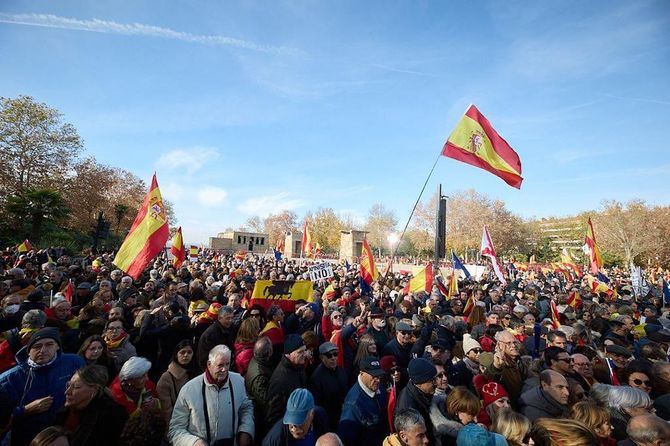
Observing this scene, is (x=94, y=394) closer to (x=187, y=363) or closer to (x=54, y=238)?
(x=187, y=363)

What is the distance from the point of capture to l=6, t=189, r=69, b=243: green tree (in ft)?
83.3

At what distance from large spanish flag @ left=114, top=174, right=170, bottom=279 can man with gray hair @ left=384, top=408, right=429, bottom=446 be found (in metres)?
6.57

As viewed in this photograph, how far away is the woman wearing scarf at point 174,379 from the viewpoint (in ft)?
11.8

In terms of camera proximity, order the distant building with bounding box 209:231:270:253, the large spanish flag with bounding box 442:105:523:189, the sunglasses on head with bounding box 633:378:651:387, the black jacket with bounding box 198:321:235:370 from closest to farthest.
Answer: the sunglasses on head with bounding box 633:378:651:387 < the black jacket with bounding box 198:321:235:370 < the large spanish flag with bounding box 442:105:523:189 < the distant building with bounding box 209:231:270:253

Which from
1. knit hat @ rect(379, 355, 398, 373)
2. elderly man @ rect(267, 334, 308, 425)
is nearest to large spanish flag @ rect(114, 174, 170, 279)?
elderly man @ rect(267, 334, 308, 425)

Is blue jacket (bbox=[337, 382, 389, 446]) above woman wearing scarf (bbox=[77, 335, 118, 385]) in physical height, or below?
below

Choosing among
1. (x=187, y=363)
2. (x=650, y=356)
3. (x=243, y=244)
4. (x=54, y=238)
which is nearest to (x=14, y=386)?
(x=187, y=363)

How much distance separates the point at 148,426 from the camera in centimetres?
268

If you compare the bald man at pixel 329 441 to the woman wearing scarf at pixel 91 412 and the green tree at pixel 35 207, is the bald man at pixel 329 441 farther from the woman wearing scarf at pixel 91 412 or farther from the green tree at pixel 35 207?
the green tree at pixel 35 207

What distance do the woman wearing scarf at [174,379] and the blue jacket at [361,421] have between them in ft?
5.80

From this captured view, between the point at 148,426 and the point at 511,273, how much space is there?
34.5m

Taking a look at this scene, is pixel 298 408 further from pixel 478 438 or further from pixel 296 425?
pixel 478 438

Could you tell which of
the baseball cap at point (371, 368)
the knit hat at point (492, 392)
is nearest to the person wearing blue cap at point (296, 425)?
the baseball cap at point (371, 368)

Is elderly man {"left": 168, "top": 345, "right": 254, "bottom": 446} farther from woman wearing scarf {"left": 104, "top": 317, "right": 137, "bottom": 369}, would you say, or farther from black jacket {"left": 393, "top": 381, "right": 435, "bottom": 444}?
woman wearing scarf {"left": 104, "top": 317, "right": 137, "bottom": 369}
